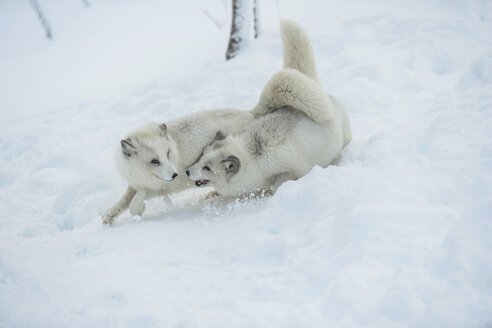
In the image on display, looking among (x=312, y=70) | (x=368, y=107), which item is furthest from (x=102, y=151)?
(x=368, y=107)

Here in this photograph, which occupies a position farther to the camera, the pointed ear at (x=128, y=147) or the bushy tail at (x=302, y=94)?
the bushy tail at (x=302, y=94)

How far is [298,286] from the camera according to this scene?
2.50 m

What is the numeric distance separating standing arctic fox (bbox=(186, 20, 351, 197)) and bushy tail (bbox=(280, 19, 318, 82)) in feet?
1.88

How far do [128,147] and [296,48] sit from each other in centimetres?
253

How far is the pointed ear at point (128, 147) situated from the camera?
13.4ft

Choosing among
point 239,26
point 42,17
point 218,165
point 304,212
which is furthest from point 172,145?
point 42,17

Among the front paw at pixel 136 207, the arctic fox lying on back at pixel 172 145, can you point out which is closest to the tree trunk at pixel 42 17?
the arctic fox lying on back at pixel 172 145

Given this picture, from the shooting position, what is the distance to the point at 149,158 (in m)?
4.12

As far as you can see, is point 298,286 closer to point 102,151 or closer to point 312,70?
point 312,70

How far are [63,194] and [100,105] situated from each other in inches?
134

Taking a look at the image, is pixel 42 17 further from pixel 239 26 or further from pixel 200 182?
pixel 200 182

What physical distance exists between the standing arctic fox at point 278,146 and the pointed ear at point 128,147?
2.18 feet

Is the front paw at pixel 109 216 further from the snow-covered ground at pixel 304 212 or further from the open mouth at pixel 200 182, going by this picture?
the open mouth at pixel 200 182

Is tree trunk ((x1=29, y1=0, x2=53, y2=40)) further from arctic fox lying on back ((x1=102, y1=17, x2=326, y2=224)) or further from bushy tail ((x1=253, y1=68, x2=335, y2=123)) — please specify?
bushy tail ((x1=253, y1=68, x2=335, y2=123))
